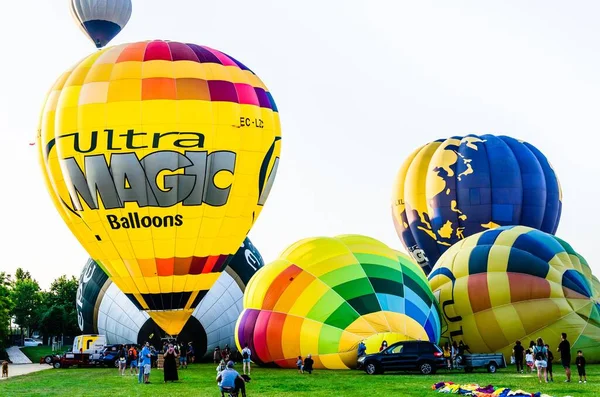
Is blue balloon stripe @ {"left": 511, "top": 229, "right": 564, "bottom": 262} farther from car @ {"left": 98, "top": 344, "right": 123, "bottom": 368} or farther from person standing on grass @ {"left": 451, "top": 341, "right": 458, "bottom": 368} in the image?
car @ {"left": 98, "top": 344, "right": 123, "bottom": 368}

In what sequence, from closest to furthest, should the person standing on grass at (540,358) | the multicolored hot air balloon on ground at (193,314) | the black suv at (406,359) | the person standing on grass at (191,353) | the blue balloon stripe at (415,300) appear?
the person standing on grass at (540,358)
the black suv at (406,359)
the blue balloon stripe at (415,300)
the person standing on grass at (191,353)
the multicolored hot air balloon on ground at (193,314)

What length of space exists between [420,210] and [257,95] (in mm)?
12840

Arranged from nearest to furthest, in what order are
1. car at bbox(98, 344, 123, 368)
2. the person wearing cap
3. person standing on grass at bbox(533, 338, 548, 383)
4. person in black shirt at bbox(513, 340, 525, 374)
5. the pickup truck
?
1. the person wearing cap
2. person standing on grass at bbox(533, 338, 548, 383)
3. the pickup truck
4. person in black shirt at bbox(513, 340, 525, 374)
5. car at bbox(98, 344, 123, 368)

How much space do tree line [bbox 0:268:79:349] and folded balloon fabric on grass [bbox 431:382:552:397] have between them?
1432 inches

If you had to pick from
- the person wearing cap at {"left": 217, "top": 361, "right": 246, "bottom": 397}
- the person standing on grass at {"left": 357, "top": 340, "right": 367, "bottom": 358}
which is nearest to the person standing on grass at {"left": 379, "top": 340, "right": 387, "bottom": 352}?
the person standing on grass at {"left": 357, "top": 340, "right": 367, "bottom": 358}

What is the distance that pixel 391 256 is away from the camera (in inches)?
973

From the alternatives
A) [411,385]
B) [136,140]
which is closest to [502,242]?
[411,385]

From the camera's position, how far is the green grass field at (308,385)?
56.5 ft

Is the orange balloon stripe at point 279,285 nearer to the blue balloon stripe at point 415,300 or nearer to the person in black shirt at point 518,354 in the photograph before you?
the blue balloon stripe at point 415,300

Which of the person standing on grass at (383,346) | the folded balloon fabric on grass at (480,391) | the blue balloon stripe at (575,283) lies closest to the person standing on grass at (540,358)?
the folded balloon fabric on grass at (480,391)

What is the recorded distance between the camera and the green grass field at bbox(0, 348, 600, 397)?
56.5ft

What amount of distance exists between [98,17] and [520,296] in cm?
2394

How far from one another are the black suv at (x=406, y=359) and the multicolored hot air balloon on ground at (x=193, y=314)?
12182 mm

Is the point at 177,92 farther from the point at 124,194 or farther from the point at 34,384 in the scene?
the point at 34,384
